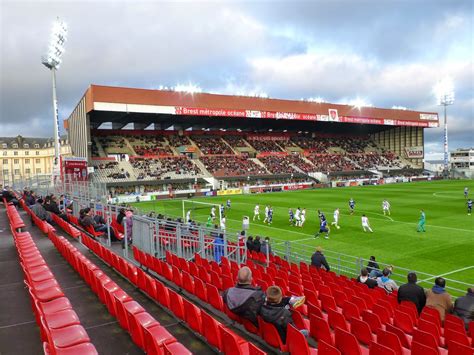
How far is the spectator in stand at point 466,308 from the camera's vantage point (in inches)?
282

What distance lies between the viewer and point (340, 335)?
505cm

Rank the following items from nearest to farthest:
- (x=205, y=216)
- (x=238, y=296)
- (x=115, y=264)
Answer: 1. (x=238, y=296)
2. (x=115, y=264)
3. (x=205, y=216)

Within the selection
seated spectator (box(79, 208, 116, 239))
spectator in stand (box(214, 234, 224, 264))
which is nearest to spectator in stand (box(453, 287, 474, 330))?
spectator in stand (box(214, 234, 224, 264))

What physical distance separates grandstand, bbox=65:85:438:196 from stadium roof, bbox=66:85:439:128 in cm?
13

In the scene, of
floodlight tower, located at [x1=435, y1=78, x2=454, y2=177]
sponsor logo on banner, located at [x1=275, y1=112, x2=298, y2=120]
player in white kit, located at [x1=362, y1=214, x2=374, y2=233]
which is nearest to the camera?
player in white kit, located at [x1=362, y1=214, x2=374, y2=233]

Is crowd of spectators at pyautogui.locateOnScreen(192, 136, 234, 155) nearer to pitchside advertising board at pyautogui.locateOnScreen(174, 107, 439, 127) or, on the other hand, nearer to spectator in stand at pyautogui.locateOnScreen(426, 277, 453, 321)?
pitchside advertising board at pyautogui.locateOnScreen(174, 107, 439, 127)

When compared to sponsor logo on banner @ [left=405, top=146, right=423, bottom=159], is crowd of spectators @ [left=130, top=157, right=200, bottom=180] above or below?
below

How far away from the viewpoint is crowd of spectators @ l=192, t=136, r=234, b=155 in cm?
6563

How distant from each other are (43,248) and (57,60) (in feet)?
81.6

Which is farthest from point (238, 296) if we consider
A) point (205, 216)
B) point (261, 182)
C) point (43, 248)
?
point (261, 182)

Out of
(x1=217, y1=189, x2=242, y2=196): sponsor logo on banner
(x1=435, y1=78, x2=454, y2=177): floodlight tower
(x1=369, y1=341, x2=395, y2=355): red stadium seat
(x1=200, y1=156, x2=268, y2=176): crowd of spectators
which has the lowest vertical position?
(x1=217, y1=189, x2=242, y2=196): sponsor logo on banner

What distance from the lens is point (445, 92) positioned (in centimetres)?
7750

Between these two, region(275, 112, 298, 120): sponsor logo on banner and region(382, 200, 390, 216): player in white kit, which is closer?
region(382, 200, 390, 216): player in white kit

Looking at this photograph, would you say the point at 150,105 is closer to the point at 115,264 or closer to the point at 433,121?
the point at 115,264
